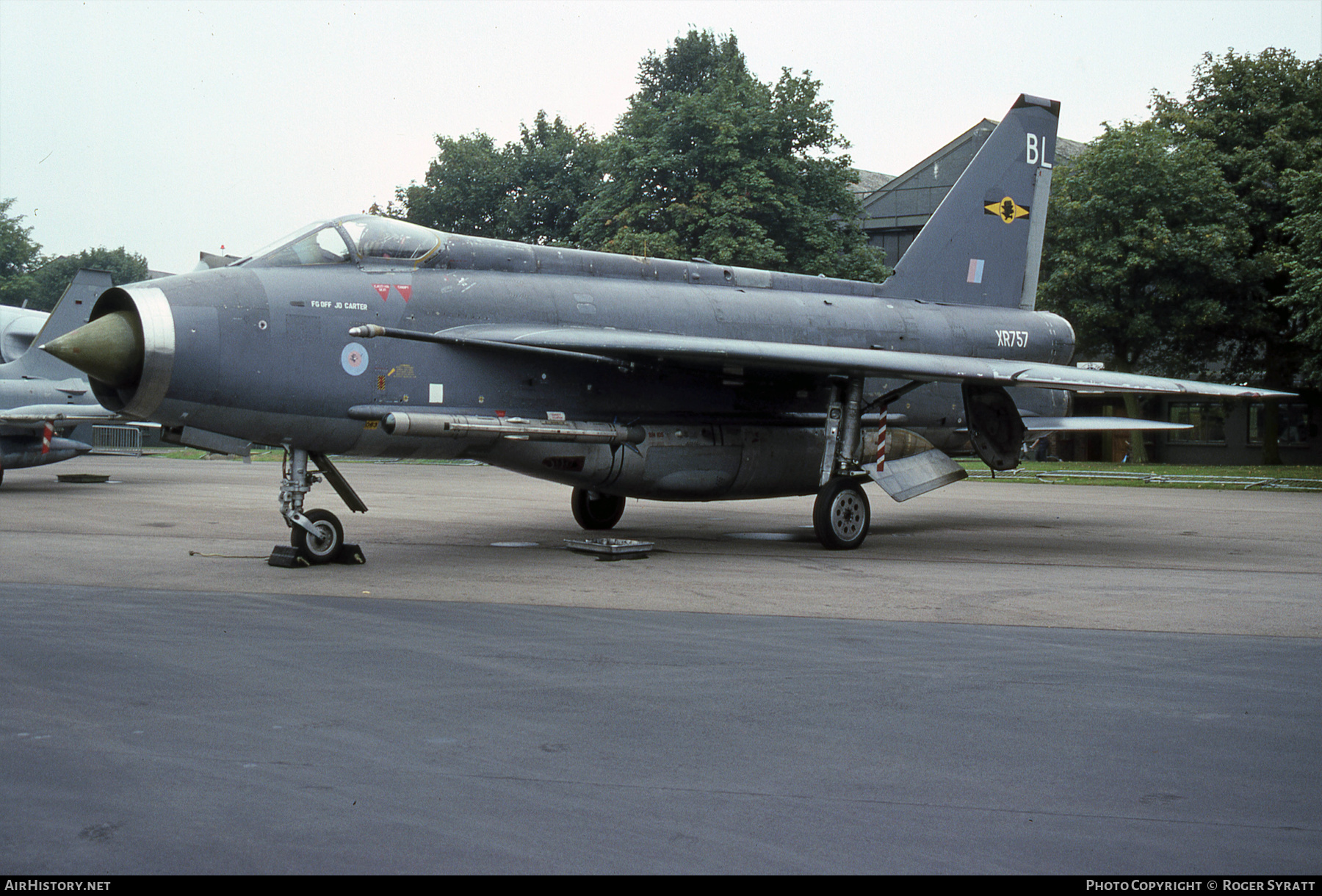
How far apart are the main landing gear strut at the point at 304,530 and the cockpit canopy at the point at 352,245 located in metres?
1.93

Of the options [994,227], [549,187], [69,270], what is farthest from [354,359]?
[69,270]

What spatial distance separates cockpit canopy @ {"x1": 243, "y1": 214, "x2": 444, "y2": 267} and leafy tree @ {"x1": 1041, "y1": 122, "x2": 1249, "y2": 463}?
99.9 feet

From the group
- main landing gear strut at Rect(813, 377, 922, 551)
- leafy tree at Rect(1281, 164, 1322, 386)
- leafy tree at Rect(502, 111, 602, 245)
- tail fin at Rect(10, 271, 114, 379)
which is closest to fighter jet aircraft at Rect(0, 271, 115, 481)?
tail fin at Rect(10, 271, 114, 379)

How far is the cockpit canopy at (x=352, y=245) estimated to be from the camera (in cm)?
1071

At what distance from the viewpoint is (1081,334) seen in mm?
38219

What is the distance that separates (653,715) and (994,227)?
1267 centimetres

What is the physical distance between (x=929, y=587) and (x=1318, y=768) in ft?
16.9

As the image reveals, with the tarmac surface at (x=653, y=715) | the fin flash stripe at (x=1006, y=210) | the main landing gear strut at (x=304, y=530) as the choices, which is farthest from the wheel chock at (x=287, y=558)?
the fin flash stripe at (x=1006, y=210)

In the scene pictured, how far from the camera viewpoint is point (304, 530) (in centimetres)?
1029

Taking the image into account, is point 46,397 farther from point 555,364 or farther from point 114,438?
point 114,438

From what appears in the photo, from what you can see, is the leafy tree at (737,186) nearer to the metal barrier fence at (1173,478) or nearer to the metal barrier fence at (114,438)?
the metal barrier fence at (1173,478)

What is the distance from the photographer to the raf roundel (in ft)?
34.3

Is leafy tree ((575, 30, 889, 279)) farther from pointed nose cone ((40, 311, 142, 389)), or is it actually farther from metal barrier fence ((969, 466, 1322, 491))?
pointed nose cone ((40, 311, 142, 389))

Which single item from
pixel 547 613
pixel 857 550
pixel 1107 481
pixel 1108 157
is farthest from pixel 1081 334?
pixel 547 613
